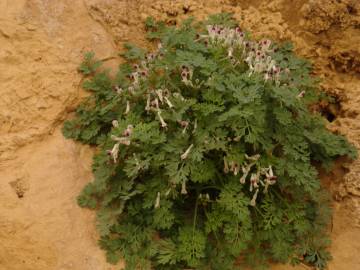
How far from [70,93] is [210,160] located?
3.86 ft

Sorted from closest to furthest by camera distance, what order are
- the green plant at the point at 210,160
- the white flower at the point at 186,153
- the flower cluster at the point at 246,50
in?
1. the white flower at the point at 186,153
2. the green plant at the point at 210,160
3. the flower cluster at the point at 246,50

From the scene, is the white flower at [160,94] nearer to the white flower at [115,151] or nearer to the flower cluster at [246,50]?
the white flower at [115,151]

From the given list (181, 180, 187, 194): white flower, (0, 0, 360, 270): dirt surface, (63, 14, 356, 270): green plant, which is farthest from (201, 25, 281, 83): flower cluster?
(181, 180, 187, 194): white flower

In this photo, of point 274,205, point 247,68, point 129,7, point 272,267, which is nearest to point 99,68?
point 129,7

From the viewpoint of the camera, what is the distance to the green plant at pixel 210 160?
2949 millimetres

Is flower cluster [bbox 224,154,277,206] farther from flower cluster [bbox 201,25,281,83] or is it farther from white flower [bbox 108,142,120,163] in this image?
white flower [bbox 108,142,120,163]

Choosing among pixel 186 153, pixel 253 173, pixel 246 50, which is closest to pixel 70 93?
pixel 186 153

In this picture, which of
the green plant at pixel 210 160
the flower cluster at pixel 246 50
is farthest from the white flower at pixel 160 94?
the flower cluster at pixel 246 50

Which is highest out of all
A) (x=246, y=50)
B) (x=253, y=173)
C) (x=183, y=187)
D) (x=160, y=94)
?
(x=246, y=50)

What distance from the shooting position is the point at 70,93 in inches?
139

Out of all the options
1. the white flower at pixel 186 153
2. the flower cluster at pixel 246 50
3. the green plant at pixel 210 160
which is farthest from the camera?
the flower cluster at pixel 246 50

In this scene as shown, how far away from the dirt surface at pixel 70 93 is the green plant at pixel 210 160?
14cm

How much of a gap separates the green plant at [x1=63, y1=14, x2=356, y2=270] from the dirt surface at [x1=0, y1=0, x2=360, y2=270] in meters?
0.14

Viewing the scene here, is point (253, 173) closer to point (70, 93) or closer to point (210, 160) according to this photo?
point (210, 160)
